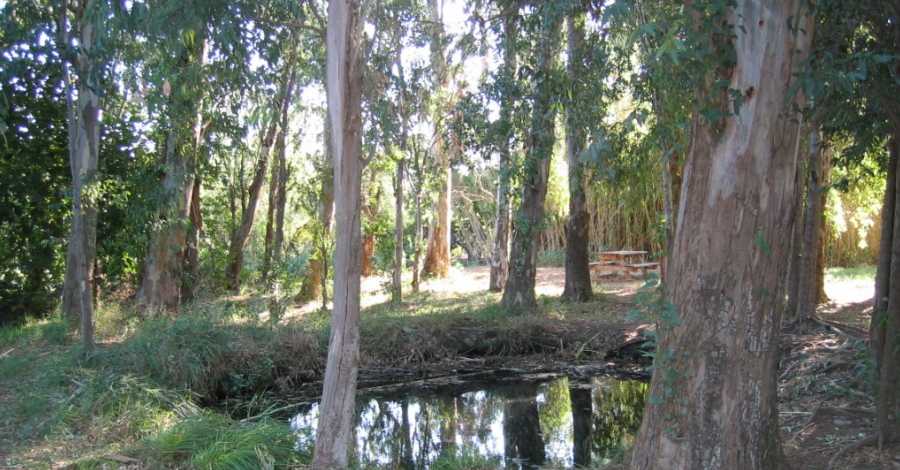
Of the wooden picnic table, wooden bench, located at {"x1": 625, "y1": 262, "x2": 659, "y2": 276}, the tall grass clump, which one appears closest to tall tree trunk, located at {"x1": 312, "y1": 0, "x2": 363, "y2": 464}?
the tall grass clump

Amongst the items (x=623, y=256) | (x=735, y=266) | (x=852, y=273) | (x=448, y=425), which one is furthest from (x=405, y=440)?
(x=852, y=273)

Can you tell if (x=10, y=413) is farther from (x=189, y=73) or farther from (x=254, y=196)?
(x=254, y=196)

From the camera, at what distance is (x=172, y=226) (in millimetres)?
12312

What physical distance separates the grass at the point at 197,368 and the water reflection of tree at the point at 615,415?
1.60 metres

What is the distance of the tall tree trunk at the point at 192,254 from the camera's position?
13805 millimetres

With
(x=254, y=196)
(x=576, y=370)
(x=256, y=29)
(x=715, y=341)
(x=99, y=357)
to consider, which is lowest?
(x=576, y=370)

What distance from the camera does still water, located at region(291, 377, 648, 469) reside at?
7513 millimetres

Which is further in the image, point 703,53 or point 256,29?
point 256,29

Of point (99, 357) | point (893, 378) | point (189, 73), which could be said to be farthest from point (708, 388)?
point (99, 357)

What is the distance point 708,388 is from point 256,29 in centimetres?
565

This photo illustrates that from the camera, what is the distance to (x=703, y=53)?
164 inches

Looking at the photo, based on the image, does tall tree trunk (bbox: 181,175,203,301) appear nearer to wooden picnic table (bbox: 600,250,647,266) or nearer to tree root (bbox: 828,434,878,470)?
wooden picnic table (bbox: 600,250,647,266)

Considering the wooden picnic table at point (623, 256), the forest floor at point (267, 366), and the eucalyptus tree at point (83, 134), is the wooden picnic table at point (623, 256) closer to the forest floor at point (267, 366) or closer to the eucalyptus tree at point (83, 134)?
the forest floor at point (267, 366)

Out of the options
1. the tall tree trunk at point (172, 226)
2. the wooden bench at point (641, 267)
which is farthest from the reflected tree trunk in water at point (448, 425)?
the wooden bench at point (641, 267)
